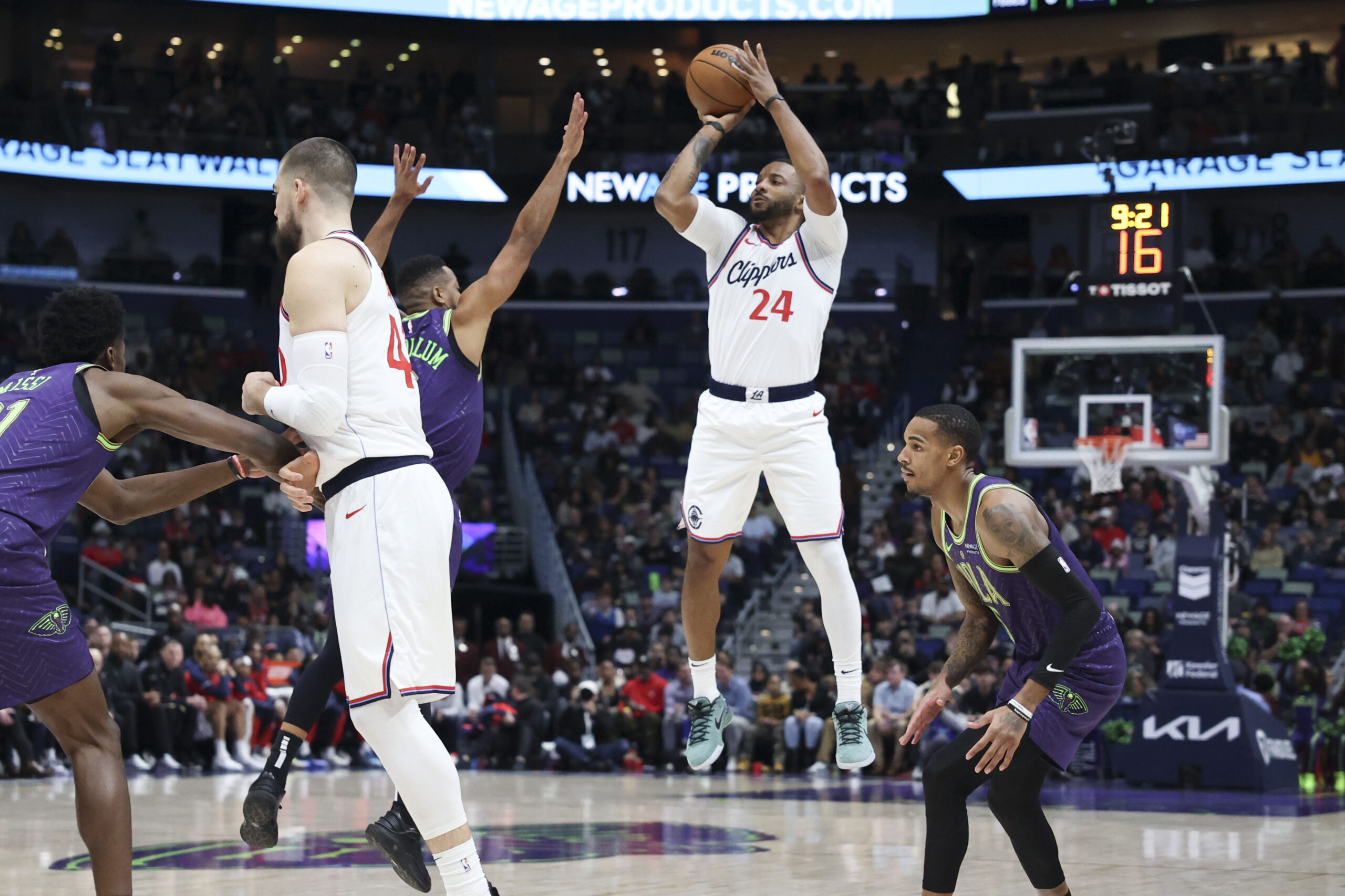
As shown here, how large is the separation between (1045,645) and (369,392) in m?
2.79

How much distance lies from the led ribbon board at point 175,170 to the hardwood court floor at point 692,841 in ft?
38.1

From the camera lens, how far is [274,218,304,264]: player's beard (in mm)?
5336

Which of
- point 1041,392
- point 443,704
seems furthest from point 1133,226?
point 443,704

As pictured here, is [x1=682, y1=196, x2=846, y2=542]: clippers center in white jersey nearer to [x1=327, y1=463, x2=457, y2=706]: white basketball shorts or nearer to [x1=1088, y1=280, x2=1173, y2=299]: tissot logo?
[x1=327, y1=463, x2=457, y2=706]: white basketball shorts

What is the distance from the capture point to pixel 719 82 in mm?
6965

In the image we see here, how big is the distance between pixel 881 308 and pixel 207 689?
15.0 m

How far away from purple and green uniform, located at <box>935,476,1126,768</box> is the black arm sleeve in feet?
0.49

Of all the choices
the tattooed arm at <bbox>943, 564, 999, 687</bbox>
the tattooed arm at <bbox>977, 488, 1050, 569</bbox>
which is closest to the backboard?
the tattooed arm at <bbox>943, 564, 999, 687</bbox>

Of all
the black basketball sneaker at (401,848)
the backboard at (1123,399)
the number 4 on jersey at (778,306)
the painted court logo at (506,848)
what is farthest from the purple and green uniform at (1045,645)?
the backboard at (1123,399)

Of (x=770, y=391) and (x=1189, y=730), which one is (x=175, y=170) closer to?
(x=1189, y=730)

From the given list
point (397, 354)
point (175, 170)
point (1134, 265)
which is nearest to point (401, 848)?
point (397, 354)

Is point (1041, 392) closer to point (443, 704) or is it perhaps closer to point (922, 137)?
point (443, 704)

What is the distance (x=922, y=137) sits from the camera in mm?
24609

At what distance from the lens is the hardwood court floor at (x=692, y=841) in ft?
25.7
